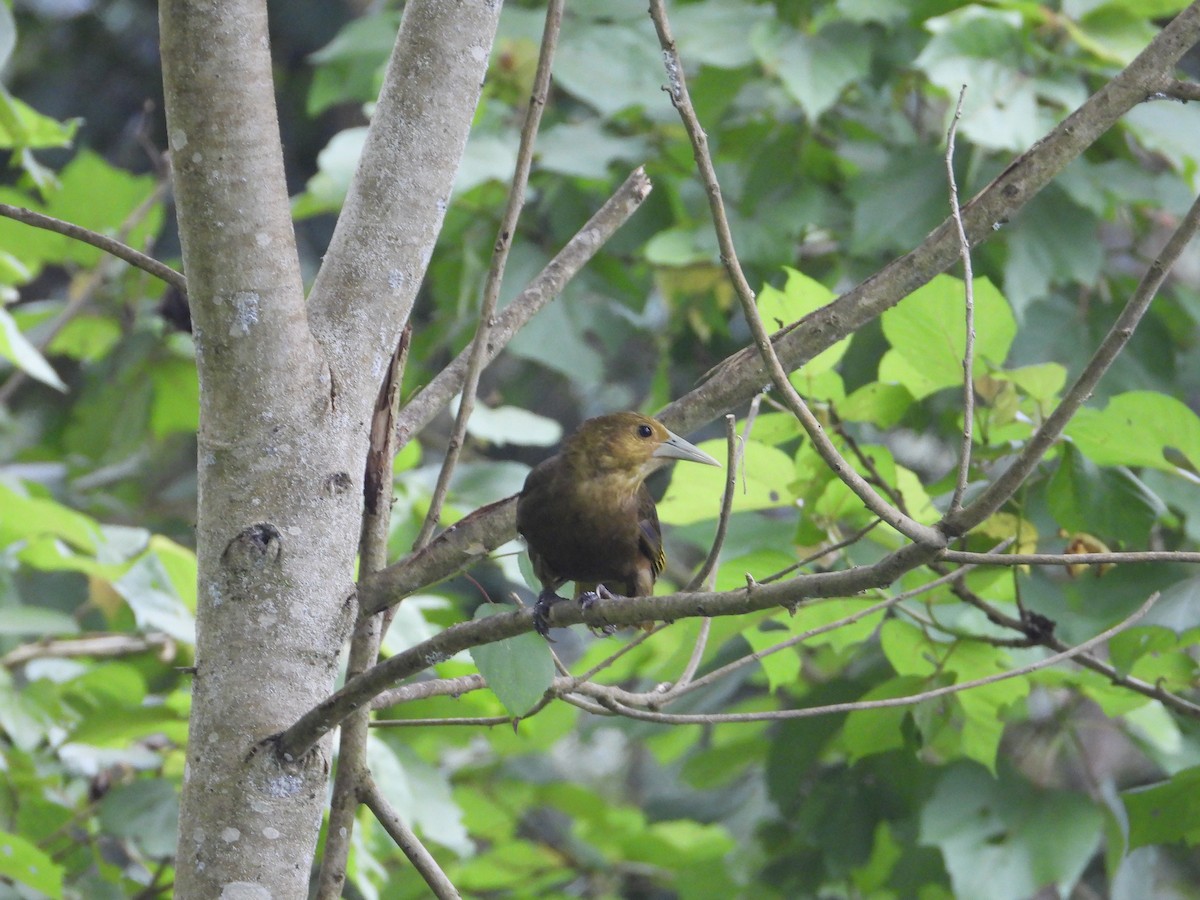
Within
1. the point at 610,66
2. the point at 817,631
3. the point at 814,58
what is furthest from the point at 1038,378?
the point at 610,66

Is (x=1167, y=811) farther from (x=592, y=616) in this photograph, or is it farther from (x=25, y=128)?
(x=25, y=128)

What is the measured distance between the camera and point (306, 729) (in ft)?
4.71

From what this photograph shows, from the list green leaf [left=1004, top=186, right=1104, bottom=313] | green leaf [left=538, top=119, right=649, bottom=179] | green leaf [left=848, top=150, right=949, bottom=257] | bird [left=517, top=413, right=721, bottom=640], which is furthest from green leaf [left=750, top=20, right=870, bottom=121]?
bird [left=517, top=413, right=721, bottom=640]

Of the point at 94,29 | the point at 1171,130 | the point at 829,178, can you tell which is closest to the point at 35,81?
the point at 94,29

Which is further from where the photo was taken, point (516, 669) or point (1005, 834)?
point (1005, 834)

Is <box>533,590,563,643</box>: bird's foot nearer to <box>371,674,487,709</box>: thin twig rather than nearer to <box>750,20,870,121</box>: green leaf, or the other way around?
<box>371,674,487,709</box>: thin twig

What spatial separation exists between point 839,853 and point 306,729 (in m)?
2.31

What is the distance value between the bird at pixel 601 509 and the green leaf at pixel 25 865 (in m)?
1.02

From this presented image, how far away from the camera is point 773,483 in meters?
2.22

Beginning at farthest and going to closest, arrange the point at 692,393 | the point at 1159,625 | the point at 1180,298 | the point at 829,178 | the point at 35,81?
the point at 35,81, the point at 829,178, the point at 1180,298, the point at 1159,625, the point at 692,393

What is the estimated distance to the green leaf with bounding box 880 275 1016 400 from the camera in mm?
2096

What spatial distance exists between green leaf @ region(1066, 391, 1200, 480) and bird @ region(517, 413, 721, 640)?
0.68 meters

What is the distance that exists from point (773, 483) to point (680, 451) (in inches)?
8.4

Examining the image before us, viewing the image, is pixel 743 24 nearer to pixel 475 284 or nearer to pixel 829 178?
pixel 829 178
